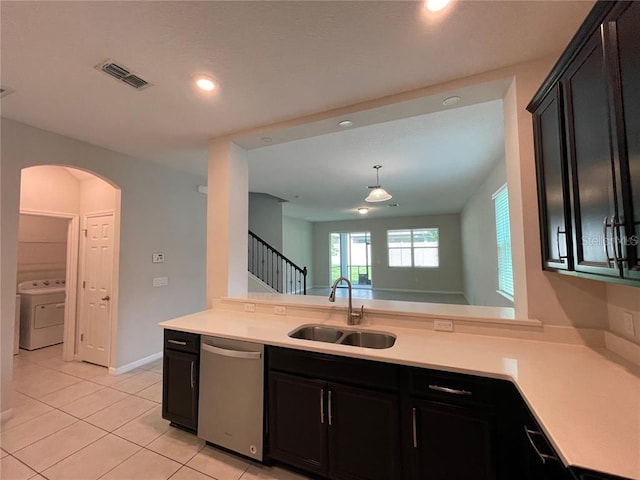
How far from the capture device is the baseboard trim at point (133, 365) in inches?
136

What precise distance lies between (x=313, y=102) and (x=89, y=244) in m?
3.80

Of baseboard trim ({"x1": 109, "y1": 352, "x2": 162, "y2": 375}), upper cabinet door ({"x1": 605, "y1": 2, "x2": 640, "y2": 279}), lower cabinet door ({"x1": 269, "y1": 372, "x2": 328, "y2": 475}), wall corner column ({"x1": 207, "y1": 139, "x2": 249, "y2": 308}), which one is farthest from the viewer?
baseboard trim ({"x1": 109, "y1": 352, "x2": 162, "y2": 375})

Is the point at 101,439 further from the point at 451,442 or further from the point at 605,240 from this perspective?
the point at 605,240

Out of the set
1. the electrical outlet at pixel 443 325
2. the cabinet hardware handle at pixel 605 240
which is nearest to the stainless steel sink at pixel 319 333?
the electrical outlet at pixel 443 325

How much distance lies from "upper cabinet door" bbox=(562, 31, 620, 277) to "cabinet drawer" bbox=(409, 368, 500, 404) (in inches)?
30.0

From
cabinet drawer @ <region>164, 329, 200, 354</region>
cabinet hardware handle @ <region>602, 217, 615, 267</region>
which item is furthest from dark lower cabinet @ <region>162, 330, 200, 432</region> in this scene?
cabinet hardware handle @ <region>602, 217, 615, 267</region>

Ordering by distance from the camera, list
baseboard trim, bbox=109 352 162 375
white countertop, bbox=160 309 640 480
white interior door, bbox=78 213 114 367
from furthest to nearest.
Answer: white interior door, bbox=78 213 114 367, baseboard trim, bbox=109 352 162 375, white countertop, bbox=160 309 640 480

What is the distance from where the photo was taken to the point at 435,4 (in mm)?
1400

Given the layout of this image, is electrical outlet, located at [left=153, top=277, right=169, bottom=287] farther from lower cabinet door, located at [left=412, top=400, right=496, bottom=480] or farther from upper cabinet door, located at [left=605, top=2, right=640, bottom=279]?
upper cabinet door, located at [left=605, top=2, right=640, bottom=279]

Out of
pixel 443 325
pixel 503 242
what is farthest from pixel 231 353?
pixel 503 242

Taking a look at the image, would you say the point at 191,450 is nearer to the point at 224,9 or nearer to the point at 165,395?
the point at 165,395

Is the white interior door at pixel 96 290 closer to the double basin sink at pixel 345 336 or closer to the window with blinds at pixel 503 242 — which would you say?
the double basin sink at pixel 345 336

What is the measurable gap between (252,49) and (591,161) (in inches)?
76.2

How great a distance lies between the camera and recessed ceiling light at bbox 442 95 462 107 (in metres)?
2.16
